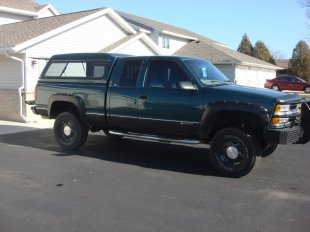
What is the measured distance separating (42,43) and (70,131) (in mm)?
7566

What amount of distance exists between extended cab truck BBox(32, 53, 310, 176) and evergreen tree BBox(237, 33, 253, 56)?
166 feet

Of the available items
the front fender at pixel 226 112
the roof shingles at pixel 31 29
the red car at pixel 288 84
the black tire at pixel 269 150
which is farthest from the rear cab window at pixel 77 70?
the red car at pixel 288 84

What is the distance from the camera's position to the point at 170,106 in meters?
7.52

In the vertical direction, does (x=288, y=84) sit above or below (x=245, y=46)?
below

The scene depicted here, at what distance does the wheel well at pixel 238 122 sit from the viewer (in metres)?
6.90

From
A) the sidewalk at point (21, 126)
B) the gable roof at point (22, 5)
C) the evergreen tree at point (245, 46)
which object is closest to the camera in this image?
the sidewalk at point (21, 126)

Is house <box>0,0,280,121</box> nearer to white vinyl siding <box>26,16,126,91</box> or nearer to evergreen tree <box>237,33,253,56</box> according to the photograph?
white vinyl siding <box>26,16,126,91</box>

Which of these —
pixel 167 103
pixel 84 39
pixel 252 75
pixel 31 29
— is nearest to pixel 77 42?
pixel 84 39

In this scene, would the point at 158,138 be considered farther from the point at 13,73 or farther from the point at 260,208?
the point at 13,73

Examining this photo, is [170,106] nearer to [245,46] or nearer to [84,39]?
[84,39]

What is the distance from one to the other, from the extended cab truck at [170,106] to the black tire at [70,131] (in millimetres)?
22

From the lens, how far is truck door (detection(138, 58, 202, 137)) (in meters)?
7.30

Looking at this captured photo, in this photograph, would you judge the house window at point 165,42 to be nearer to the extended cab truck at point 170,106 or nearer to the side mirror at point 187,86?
the extended cab truck at point 170,106

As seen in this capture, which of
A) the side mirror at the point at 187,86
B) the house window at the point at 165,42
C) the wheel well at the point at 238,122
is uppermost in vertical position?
the house window at the point at 165,42
